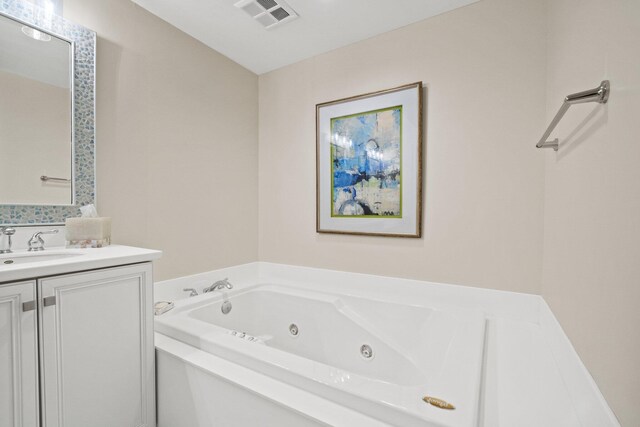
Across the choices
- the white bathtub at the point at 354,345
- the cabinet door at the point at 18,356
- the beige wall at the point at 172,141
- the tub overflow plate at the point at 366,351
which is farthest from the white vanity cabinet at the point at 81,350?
the tub overflow plate at the point at 366,351

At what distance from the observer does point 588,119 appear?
945mm

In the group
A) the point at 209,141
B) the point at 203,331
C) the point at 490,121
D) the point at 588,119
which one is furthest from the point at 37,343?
the point at 490,121

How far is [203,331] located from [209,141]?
4.48 ft

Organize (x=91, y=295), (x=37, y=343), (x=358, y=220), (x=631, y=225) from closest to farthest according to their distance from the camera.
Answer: (x=631, y=225) → (x=37, y=343) → (x=91, y=295) → (x=358, y=220)

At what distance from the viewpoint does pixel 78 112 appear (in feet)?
5.00

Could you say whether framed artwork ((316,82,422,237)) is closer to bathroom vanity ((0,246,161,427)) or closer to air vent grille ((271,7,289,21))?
air vent grille ((271,7,289,21))

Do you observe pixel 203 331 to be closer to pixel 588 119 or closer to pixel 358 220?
pixel 358 220

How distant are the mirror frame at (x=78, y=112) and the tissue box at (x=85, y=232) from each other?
116 mm

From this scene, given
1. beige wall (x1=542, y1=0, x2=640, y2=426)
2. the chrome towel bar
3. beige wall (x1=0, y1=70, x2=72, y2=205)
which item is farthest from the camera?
the chrome towel bar

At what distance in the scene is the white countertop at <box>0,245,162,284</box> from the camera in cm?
94

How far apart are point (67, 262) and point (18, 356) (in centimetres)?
31

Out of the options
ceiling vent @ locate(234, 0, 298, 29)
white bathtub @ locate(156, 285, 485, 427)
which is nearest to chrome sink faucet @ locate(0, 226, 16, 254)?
white bathtub @ locate(156, 285, 485, 427)

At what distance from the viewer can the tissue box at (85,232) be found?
141cm

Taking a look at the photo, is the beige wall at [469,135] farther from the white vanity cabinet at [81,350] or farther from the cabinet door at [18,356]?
the cabinet door at [18,356]
